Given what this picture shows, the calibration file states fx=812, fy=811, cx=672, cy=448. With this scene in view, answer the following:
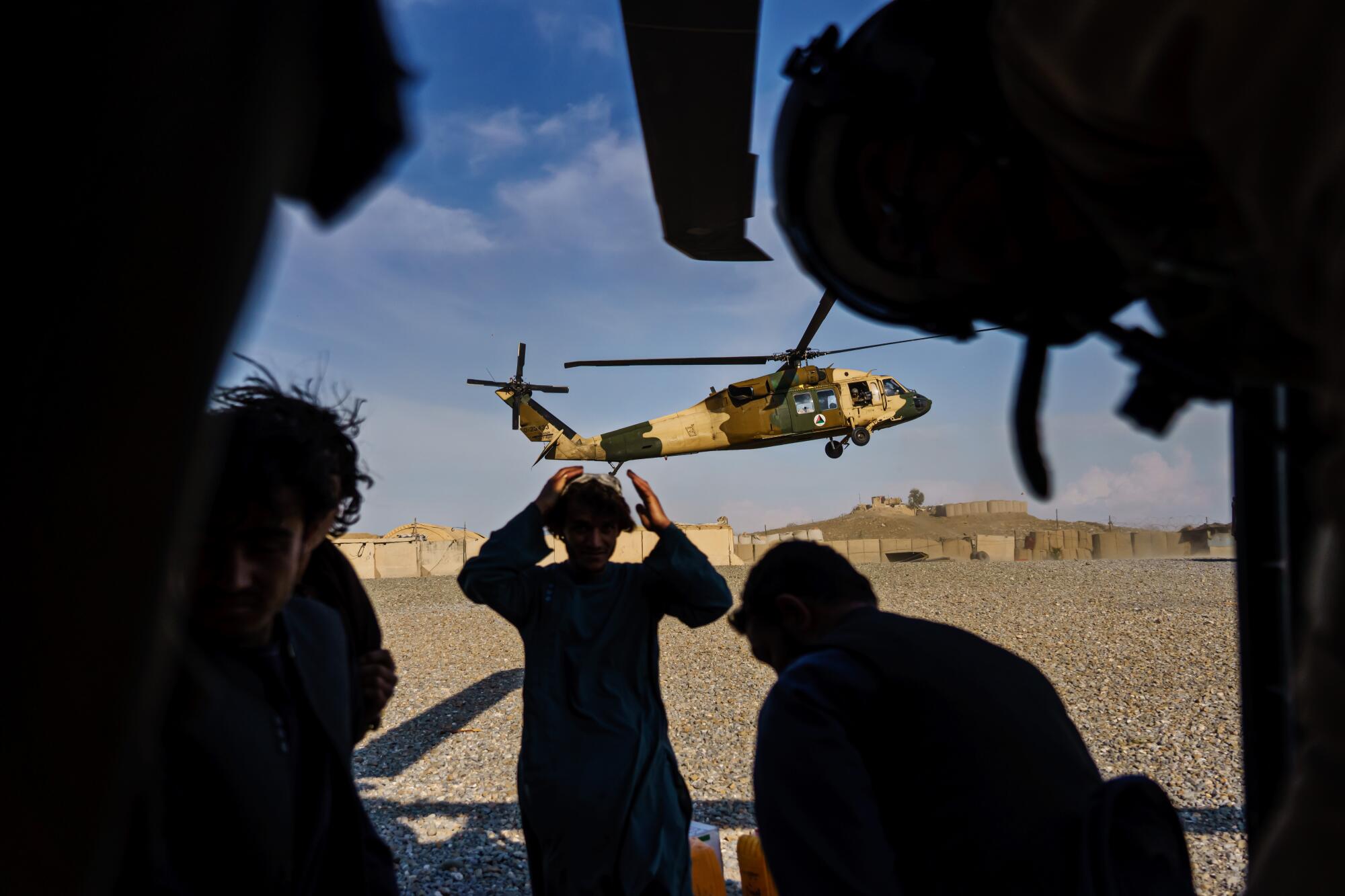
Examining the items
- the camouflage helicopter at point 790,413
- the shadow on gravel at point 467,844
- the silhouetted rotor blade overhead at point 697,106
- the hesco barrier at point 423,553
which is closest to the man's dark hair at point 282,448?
the silhouetted rotor blade overhead at point 697,106

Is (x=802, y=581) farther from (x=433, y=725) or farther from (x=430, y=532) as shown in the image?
(x=430, y=532)

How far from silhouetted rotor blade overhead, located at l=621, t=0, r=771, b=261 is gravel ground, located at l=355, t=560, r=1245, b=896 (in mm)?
3881

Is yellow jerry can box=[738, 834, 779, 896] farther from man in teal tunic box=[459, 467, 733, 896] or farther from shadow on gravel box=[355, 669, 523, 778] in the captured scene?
shadow on gravel box=[355, 669, 523, 778]

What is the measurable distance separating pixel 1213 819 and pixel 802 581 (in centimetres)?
493

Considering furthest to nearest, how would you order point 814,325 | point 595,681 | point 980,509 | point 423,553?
point 980,509, point 423,553, point 814,325, point 595,681

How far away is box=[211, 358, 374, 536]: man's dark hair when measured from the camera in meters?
1.56

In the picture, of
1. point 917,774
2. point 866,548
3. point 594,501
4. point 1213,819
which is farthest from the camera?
point 866,548

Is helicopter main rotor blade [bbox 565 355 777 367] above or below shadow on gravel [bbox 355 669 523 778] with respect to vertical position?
above

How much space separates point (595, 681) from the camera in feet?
10.8

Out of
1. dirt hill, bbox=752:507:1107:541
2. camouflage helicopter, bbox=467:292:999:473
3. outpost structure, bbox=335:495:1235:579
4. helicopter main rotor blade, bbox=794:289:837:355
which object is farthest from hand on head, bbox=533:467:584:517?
dirt hill, bbox=752:507:1107:541

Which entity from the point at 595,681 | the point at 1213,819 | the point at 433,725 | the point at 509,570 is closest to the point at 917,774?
the point at 595,681

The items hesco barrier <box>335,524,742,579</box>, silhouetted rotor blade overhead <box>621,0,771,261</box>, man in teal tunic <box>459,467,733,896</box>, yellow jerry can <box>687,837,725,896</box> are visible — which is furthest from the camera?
hesco barrier <box>335,524,742,579</box>

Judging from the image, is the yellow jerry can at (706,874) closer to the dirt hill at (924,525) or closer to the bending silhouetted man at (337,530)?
the bending silhouetted man at (337,530)

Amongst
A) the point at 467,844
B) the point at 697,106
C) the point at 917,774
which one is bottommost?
the point at 467,844
